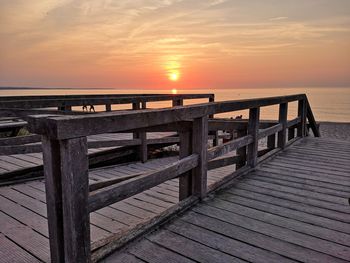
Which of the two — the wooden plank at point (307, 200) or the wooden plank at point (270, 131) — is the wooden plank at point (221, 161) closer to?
the wooden plank at point (307, 200)

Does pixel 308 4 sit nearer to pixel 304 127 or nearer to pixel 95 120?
pixel 304 127

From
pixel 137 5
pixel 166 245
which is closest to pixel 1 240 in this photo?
pixel 166 245

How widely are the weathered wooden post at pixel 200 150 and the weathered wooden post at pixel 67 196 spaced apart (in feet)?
4.70

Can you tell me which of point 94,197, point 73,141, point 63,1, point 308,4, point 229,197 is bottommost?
point 229,197

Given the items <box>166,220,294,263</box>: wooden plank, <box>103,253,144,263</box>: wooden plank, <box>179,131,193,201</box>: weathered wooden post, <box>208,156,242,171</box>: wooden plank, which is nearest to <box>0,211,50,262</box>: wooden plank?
<box>103,253,144,263</box>: wooden plank

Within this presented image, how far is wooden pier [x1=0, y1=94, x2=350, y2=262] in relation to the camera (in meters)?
1.77

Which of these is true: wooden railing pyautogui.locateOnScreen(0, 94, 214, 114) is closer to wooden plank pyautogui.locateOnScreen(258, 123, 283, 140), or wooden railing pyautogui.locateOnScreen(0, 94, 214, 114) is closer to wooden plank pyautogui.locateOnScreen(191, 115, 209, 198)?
wooden plank pyautogui.locateOnScreen(191, 115, 209, 198)

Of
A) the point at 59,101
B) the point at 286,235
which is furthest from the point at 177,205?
the point at 59,101

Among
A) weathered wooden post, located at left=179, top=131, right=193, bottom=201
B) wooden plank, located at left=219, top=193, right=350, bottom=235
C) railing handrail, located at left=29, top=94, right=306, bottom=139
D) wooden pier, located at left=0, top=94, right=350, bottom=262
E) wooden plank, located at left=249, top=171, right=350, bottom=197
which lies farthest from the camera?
wooden plank, located at left=249, top=171, right=350, bottom=197

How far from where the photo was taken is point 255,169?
14.7 feet

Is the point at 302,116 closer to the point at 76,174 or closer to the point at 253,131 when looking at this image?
the point at 253,131

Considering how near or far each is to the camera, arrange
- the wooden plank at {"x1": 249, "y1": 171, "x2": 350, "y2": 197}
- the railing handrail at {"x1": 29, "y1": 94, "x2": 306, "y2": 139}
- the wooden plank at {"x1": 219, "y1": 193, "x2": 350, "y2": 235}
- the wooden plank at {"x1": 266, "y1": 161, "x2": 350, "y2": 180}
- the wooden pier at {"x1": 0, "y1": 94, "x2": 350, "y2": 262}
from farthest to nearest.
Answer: the wooden plank at {"x1": 266, "y1": 161, "x2": 350, "y2": 180}
the wooden plank at {"x1": 249, "y1": 171, "x2": 350, "y2": 197}
the wooden plank at {"x1": 219, "y1": 193, "x2": 350, "y2": 235}
the wooden pier at {"x1": 0, "y1": 94, "x2": 350, "y2": 262}
the railing handrail at {"x1": 29, "y1": 94, "x2": 306, "y2": 139}

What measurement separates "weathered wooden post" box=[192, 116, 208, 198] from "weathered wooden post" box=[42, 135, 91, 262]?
143 cm

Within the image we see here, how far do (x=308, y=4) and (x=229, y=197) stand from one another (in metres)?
12.4
